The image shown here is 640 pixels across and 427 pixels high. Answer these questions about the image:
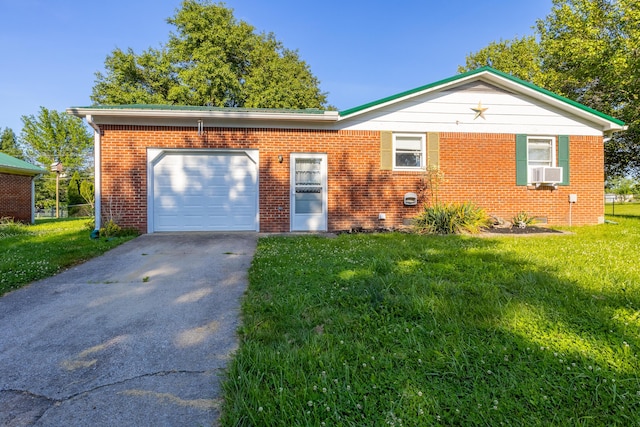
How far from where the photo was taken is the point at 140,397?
69.2 inches

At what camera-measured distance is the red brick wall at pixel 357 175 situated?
7645mm

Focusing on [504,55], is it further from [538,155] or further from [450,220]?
[450,220]

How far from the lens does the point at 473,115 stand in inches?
341

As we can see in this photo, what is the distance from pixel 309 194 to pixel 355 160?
4.93 ft

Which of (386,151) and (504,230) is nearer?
(504,230)

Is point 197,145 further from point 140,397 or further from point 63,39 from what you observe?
point 63,39

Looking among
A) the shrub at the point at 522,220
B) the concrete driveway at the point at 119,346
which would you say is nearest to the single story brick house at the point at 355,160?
the shrub at the point at 522,220

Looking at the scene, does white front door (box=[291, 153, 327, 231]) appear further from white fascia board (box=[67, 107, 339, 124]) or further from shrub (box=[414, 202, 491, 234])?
shrub (box=[414, 202, 491, 234])

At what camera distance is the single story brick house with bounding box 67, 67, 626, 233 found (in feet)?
25.2

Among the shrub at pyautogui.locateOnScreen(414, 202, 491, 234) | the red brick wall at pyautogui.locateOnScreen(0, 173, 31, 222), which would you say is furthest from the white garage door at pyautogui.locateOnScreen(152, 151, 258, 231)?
the red brick wall at pyautogui.locateOnScreen(0, 173, 31, 222)

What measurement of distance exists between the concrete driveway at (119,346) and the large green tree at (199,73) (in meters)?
19.2

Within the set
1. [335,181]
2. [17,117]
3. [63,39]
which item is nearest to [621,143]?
[335,181]

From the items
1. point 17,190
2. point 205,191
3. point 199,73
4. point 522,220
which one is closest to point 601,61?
point 522,220

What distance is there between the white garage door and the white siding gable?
11.4 ft
